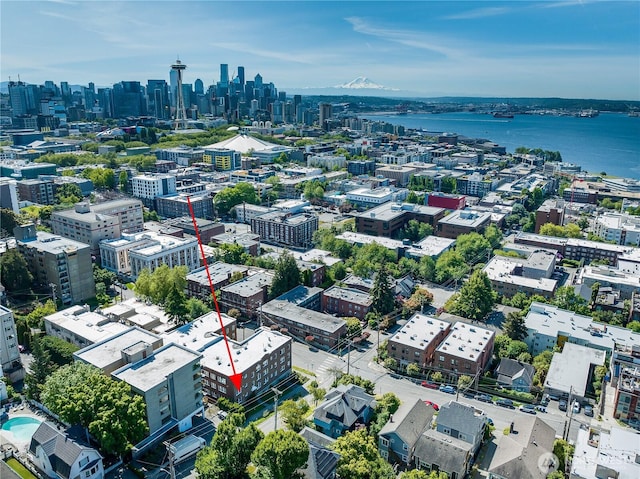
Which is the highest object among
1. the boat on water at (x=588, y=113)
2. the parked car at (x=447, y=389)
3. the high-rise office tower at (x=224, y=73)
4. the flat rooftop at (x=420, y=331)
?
the high-rise office tower at (x=224, y=73)

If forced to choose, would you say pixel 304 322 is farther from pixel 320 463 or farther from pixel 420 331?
pixel 320 463

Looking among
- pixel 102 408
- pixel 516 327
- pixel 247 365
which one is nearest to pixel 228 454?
pixel 102 408

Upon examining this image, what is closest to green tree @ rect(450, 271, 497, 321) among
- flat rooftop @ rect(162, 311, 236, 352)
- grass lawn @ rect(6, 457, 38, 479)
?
flat rooftop @ rect(162, 311, 236, 352)

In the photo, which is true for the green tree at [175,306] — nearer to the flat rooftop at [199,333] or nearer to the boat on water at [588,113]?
the flat rooftop at [199,333]

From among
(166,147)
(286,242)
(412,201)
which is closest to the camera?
(286,242)

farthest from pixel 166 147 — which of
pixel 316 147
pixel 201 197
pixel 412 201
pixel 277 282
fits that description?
pixel 277 282

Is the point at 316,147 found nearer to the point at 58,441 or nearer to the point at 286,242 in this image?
the point at 286,242

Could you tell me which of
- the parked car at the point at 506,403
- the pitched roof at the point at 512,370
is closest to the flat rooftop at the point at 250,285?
the pitched roof at the point at 512,370
